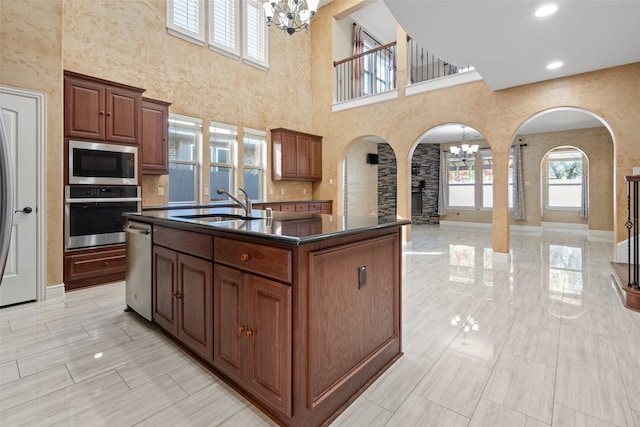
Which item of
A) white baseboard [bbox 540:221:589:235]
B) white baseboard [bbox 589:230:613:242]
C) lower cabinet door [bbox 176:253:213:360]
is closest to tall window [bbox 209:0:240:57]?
lower cabinet door [bbox 176:253:213:360]

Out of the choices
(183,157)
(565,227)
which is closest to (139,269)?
(183,157)

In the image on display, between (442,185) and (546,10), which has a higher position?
(546,10)

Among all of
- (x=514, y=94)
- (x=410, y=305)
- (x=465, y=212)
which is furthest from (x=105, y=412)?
(x=465, y=212)

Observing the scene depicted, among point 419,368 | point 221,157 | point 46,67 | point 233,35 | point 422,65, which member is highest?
point 233,35

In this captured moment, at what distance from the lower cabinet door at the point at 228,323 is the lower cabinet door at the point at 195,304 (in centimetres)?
7

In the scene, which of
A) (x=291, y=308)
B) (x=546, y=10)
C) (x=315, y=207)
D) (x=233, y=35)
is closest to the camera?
(x=291, y=308)

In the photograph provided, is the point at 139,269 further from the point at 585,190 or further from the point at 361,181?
the point at 585,190

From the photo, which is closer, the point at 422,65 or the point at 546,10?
the point at 546,10

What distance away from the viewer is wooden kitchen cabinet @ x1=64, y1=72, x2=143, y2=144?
3482 millimetres

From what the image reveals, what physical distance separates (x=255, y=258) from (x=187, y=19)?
18.3 ft

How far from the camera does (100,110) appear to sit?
3.69 metres

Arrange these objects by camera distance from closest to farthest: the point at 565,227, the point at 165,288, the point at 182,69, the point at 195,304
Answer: the point at 195,304 < the point at 165,288 < the point at 182,69 < the point at 565,227

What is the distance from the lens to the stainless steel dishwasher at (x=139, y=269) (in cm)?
244

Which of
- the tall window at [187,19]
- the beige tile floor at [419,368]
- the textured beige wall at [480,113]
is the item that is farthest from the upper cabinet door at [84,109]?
the textured beige wall at [480,113]
